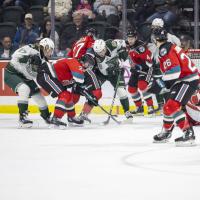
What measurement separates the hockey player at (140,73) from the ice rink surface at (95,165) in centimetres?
169

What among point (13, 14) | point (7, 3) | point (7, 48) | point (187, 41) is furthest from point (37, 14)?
point (187, 41)

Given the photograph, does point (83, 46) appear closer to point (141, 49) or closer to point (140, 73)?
point (141, 49)

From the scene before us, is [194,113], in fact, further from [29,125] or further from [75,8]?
[75,8]

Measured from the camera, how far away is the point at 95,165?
6.01 meters

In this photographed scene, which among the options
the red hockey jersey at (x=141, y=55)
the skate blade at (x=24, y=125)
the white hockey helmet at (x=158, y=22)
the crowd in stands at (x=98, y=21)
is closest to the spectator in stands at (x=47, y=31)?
the crowd in stands at (x=98, y=21)

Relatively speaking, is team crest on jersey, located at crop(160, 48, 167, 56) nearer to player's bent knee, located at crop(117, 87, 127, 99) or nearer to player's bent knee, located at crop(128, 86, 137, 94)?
player's bent knee, located at crop(117, 87, 127, 99)

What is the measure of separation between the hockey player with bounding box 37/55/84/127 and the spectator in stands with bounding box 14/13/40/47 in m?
2.29

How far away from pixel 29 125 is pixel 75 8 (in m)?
3.03

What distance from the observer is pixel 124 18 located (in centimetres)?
1077

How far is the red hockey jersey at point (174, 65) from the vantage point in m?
6.95

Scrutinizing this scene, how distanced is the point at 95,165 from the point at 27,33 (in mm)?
5459

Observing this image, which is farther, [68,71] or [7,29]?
[7,29]

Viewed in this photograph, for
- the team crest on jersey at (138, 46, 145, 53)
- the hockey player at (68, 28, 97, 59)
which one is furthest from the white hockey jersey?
the team crest on jersey at (138, 46, 145, 53)

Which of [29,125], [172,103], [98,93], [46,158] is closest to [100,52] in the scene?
[98,93]
